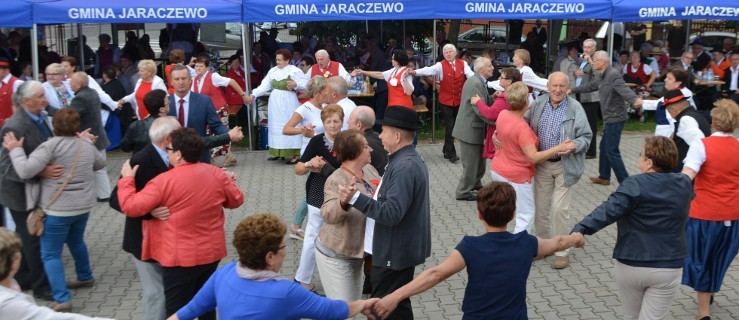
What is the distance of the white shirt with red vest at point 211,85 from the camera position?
11.8 meters

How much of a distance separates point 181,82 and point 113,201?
244cm

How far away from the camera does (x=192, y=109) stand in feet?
23.6

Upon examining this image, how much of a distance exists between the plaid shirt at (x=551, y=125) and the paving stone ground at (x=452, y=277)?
3.72 ft

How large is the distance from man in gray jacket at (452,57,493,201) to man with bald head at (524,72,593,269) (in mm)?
1808

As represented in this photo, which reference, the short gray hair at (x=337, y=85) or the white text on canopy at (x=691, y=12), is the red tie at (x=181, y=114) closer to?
the short gray hair at (x=337, y=85)

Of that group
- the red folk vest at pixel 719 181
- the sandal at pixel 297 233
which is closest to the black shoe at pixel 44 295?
the sandal at pixel 297 233

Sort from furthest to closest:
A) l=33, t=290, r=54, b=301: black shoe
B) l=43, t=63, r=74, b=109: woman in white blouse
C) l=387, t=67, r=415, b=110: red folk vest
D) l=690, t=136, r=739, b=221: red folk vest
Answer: l=387, t=67, r=415, b=110: red folk vest, l=43, t=63, r=74, b=109: woman in white blouse, l=33, t=290, r=54, b=301: black shoe, l=690, t=136, r=739, b=221: red folk vest

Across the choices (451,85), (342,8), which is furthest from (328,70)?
(451,85)

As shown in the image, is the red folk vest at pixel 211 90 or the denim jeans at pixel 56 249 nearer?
the denim jeans at pixel 56 249

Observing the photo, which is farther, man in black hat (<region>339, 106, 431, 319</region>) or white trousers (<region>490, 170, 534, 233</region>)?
white trousers (<region>490, 170, 534, 233</region>)

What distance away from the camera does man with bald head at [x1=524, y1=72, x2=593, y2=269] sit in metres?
7.13

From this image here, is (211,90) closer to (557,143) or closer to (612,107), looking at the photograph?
(612,107)

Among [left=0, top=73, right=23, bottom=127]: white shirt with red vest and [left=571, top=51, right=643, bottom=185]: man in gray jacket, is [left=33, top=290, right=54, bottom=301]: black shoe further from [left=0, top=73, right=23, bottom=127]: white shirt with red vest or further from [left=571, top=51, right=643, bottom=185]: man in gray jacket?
[left=571, top=51, right=643, bottom=185]: man in gray jacket

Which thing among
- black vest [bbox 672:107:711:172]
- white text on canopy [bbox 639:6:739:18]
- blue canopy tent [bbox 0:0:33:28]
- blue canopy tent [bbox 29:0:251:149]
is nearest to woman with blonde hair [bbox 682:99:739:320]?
black vest [bbox 672:107:711:172]
